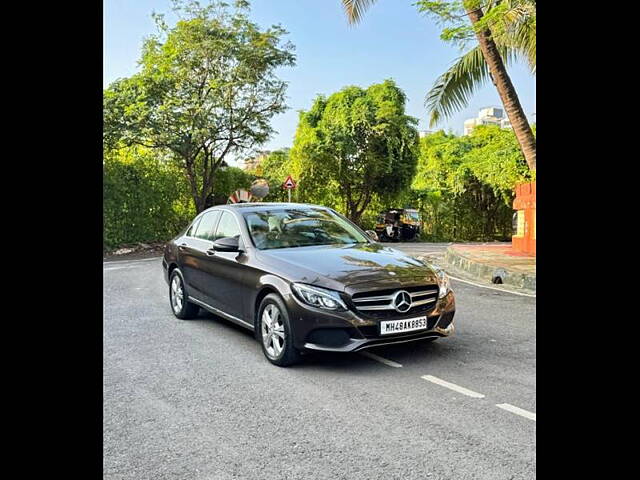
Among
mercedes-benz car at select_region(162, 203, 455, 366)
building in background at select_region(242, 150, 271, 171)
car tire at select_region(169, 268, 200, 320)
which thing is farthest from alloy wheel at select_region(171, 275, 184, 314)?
building in background at select_region(242, 150, 271, 171)

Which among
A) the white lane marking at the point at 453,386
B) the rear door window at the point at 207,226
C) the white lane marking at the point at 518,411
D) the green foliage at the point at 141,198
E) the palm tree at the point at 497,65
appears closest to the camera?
the white lane marking at the point at 518,411

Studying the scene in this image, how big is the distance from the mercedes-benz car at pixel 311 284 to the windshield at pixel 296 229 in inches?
0.4

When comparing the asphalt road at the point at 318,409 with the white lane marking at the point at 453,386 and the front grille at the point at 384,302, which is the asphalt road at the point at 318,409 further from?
the front grille at the point at 384,302

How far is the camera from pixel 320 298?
504 centimetres

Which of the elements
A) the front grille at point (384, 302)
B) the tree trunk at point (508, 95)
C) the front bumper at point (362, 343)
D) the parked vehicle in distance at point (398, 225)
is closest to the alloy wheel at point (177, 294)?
the front bumper at point (362, 343)

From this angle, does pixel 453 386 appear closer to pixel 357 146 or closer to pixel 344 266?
pixel 344 266

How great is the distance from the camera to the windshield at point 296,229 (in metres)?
6.16

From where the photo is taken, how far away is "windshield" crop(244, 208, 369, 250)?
6164 mm

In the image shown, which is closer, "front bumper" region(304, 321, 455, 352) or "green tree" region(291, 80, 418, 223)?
"front bumper" region(304, 321, 455, 352)

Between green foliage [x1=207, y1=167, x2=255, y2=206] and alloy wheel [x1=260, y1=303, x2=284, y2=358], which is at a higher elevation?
green foliage [x1=207, y1=167, x2=255, y2=206]

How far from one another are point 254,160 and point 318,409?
67.9 feet

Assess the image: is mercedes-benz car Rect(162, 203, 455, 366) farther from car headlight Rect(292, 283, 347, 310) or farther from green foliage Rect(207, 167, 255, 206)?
green foliage Rect(207, 167, 255, 206)

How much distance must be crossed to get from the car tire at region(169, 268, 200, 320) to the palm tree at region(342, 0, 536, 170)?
5.10m
